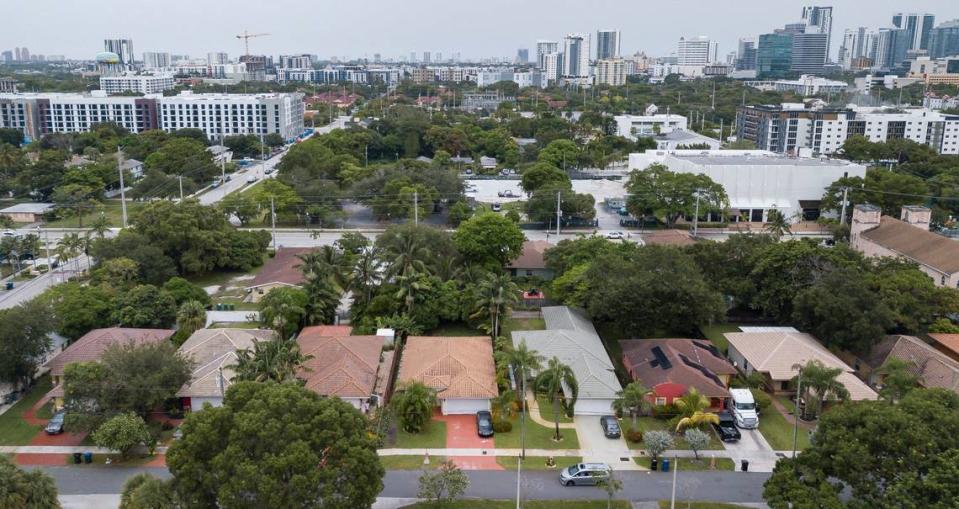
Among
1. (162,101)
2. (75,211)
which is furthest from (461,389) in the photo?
(162,101)

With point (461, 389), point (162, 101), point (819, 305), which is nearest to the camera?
point (461, 389)

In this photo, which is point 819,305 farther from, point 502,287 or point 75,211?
point 75,211

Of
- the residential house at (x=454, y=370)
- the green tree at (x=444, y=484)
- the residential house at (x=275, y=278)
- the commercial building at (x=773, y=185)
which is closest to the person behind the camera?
the green tree at (x=444, y=484)

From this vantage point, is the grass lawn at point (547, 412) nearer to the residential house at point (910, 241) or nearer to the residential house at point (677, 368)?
the residential house at point (677, 368)

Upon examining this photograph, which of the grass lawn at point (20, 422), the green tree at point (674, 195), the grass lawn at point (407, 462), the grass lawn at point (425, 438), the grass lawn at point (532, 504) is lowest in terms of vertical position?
the grass lawn at point (20, 422)

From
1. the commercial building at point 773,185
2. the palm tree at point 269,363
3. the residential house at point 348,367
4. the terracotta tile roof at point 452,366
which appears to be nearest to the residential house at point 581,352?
the terracotta tile roof at point 452,366
